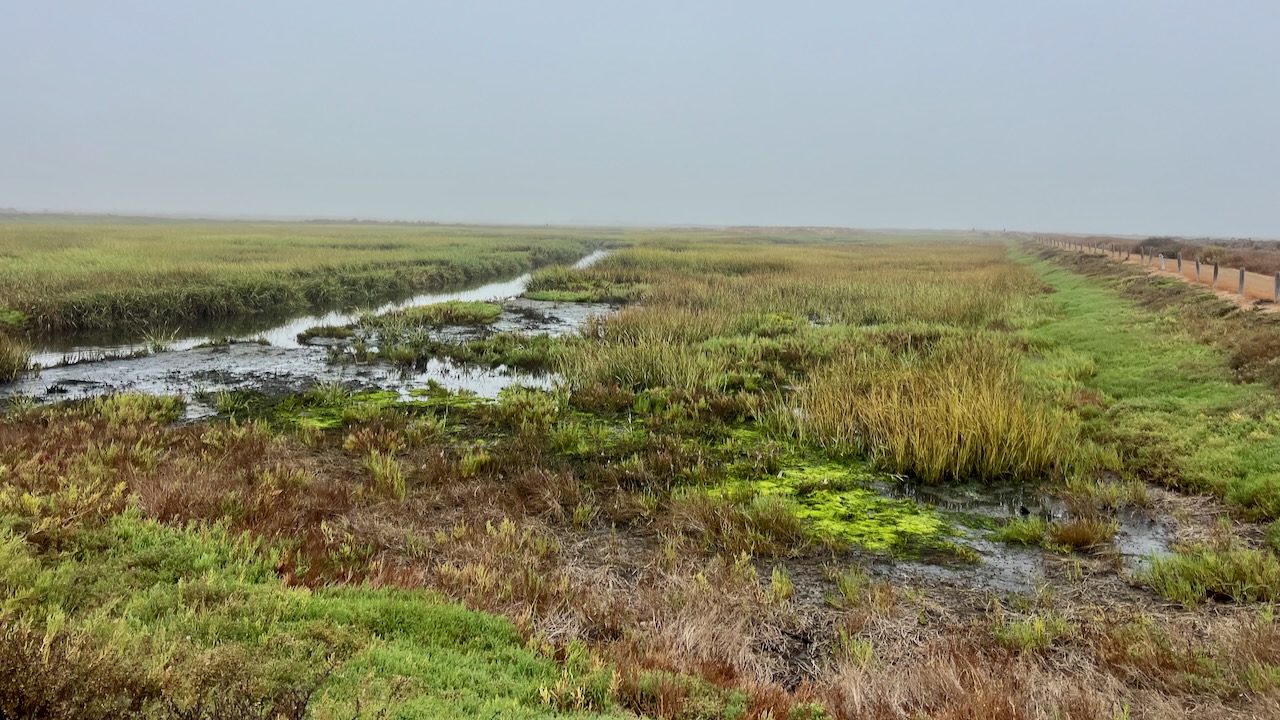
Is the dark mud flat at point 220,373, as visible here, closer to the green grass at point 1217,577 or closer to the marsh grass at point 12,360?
the marsh grass at point 12,360

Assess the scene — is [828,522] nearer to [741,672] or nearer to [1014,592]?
[1014,592]

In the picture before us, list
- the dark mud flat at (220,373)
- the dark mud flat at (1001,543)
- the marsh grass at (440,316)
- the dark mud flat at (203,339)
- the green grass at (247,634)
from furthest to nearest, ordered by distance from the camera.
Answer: the marsh grass at (440,316)
the dark mud flat at (203,339)
the dark mud flat at (220,373)
the dark mud flat at (1001,543)
the green grass at (247,634)

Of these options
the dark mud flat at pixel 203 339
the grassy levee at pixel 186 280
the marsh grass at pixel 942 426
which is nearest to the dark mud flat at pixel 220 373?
the dark mud flat at pixel 203 339

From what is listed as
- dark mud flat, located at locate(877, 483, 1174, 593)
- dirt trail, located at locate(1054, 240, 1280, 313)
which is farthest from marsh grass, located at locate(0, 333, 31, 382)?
dirt trail, located at locate(1054, 240, 1280, 313)

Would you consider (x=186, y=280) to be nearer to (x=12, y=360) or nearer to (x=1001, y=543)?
(x=12, y=360)

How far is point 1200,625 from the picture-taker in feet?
15.2

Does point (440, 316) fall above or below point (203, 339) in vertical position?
above

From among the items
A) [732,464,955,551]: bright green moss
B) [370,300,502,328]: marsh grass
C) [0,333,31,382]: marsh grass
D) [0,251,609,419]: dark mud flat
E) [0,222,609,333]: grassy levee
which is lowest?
[732,464,955,551]: bright green moss

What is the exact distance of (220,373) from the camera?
1306 centimetres

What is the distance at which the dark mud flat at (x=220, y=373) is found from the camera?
11.6 meters

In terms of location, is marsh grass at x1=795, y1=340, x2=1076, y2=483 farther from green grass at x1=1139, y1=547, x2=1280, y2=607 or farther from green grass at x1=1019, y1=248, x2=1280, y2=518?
green grass at x1=1139, y1=547, x2=1280, y2=607

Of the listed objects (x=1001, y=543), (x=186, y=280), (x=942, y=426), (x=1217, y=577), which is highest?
(x=186, y=280)

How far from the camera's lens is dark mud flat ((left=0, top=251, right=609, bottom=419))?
1162 cm

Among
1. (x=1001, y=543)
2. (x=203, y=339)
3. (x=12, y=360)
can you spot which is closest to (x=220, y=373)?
(x=12, y=360)
